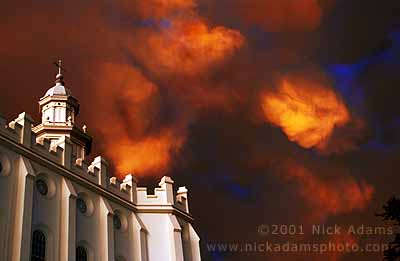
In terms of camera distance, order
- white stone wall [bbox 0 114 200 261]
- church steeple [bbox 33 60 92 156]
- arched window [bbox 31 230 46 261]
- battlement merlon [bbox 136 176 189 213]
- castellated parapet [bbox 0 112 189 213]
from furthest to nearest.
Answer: church steeple [bbox 33 60 92 156] < battlement merlon [bbox 136 176 189 213] < castellated parapet [bbox 0 112 189 213] < arched window [bbox 31 230 46 261] < white stone wall [bbox 0 114 200 261]

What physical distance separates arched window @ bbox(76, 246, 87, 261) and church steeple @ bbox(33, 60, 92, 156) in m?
20.0

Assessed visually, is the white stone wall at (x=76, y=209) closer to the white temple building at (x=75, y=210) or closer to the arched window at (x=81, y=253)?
the white temple building at (x=75, y=210)

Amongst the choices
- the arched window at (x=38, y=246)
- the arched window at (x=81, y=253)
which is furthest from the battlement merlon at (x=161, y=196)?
the arched window at (x=38, y=246)

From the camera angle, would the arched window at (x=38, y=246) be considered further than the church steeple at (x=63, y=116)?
No

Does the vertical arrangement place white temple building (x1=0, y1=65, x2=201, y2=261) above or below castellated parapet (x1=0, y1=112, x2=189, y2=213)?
below

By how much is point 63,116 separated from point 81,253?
23.4 metres

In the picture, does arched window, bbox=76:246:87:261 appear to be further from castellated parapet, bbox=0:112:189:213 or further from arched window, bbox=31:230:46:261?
castellated parapet, bbox=0:112:189:213

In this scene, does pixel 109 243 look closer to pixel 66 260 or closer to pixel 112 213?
pixel 112 213

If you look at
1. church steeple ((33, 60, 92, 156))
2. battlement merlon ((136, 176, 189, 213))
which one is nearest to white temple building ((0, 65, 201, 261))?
battlement merlon ((136, 176, 189, 213))

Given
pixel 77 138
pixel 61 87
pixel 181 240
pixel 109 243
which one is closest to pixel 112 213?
pixel 109 243

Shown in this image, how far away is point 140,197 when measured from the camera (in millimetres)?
45875

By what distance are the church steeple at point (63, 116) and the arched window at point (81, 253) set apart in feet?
65.6

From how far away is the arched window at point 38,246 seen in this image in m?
34.7

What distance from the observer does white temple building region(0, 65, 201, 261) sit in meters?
34.4
